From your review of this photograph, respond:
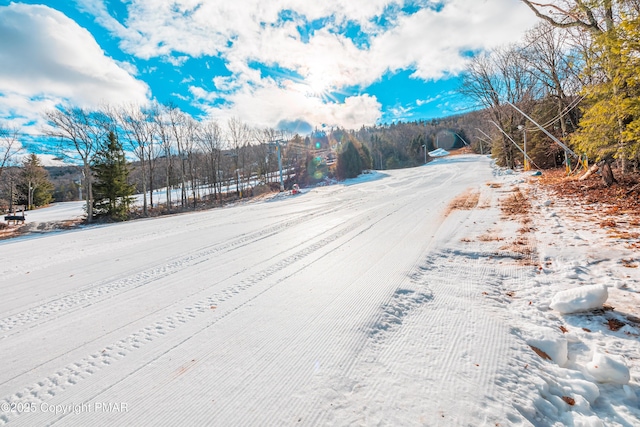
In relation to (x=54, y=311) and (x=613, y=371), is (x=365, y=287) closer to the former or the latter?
(x=613, y=371)

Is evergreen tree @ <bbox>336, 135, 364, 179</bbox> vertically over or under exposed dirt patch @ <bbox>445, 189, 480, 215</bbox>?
over

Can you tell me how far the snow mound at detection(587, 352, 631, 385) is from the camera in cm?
217

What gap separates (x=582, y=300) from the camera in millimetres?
3135

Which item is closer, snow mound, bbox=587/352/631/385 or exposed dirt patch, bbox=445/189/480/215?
snow mound, bbox=587/352/631/385

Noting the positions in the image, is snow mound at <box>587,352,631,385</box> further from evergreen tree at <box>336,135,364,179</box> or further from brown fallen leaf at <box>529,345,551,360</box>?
evergreen tree at <box>336,135,364,179</box>

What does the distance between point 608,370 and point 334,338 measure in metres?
2.28

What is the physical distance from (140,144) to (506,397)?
34.1 meters

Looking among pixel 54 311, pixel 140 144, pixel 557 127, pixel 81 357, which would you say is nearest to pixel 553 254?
pixel 81 357

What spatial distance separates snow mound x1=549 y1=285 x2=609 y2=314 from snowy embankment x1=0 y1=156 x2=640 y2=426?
0.05ft

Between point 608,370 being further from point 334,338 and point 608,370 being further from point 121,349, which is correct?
point 121,349

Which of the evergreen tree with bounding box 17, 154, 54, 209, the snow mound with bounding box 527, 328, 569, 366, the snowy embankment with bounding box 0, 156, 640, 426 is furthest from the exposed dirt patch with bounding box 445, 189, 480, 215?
the evergreen tree with bounding box 17, 154, 54, 209

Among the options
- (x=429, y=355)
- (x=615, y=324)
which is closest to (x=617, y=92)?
(x=615, y=324)

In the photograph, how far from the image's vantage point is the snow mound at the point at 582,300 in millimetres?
3107

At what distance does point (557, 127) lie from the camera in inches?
982
